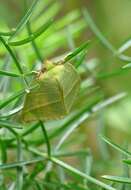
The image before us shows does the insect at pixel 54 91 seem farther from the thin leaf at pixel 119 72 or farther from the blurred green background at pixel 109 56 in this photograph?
the blurred green background at pixel 109 56

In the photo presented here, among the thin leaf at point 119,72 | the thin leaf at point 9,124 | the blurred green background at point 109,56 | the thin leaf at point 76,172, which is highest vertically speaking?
the blurred green background at point 109,56

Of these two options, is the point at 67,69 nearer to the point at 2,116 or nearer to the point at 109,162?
the point at 2,116

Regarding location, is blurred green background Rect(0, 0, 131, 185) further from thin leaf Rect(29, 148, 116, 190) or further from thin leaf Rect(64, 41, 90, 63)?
thin leaf Rect(64, 41, 90, 63)

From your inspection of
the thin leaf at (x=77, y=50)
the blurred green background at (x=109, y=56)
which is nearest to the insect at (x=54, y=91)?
the thin leaf at (x=77, y=50)

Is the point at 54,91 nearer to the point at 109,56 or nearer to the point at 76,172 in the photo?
the point at 76,172

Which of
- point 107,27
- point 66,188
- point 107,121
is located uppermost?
point 107,27

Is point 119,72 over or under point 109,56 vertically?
under

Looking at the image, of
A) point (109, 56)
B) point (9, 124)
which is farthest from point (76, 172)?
point (109, 56)

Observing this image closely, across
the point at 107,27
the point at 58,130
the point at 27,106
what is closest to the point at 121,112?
the point at 107,27
